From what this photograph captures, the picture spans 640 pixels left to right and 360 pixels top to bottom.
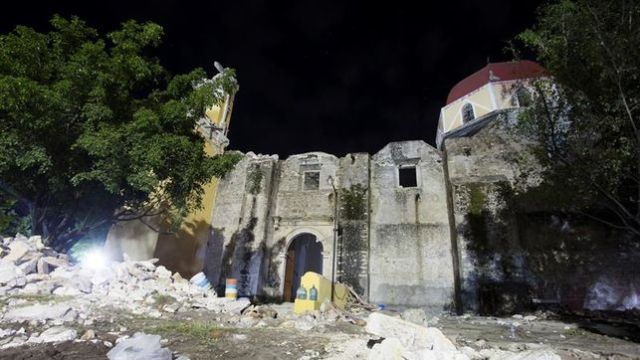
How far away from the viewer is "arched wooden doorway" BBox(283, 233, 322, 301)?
1501 centimetres

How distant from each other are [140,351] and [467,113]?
1949 centimetres

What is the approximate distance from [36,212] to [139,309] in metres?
5.43

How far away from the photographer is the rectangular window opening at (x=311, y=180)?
52.6 feet

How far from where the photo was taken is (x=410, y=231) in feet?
45.6

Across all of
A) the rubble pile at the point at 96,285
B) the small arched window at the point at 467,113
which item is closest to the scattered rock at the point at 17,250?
the rubble pile at the point at 96,285

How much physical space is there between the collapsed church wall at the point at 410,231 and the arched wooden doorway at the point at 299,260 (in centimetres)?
312

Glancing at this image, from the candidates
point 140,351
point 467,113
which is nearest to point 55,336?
point 140,351

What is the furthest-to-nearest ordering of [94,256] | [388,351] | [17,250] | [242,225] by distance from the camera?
[242,225]
[94,256]
[17,250]
[388,351]

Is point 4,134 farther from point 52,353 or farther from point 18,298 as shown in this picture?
point 52,353

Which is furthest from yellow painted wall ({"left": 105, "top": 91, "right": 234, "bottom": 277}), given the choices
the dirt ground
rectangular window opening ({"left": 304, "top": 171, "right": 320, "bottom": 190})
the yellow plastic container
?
the dirt ground

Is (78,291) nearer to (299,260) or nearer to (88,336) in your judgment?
(88,336)

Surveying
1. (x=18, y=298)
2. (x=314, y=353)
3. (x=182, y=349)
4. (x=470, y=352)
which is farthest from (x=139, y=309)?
(x=470, y=352)

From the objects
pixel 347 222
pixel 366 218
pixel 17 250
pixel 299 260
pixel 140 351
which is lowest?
pixel 140 351

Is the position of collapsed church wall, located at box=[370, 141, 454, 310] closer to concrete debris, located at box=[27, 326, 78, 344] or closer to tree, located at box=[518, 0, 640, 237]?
tree, located at box=[518, 0, 640, 237]
